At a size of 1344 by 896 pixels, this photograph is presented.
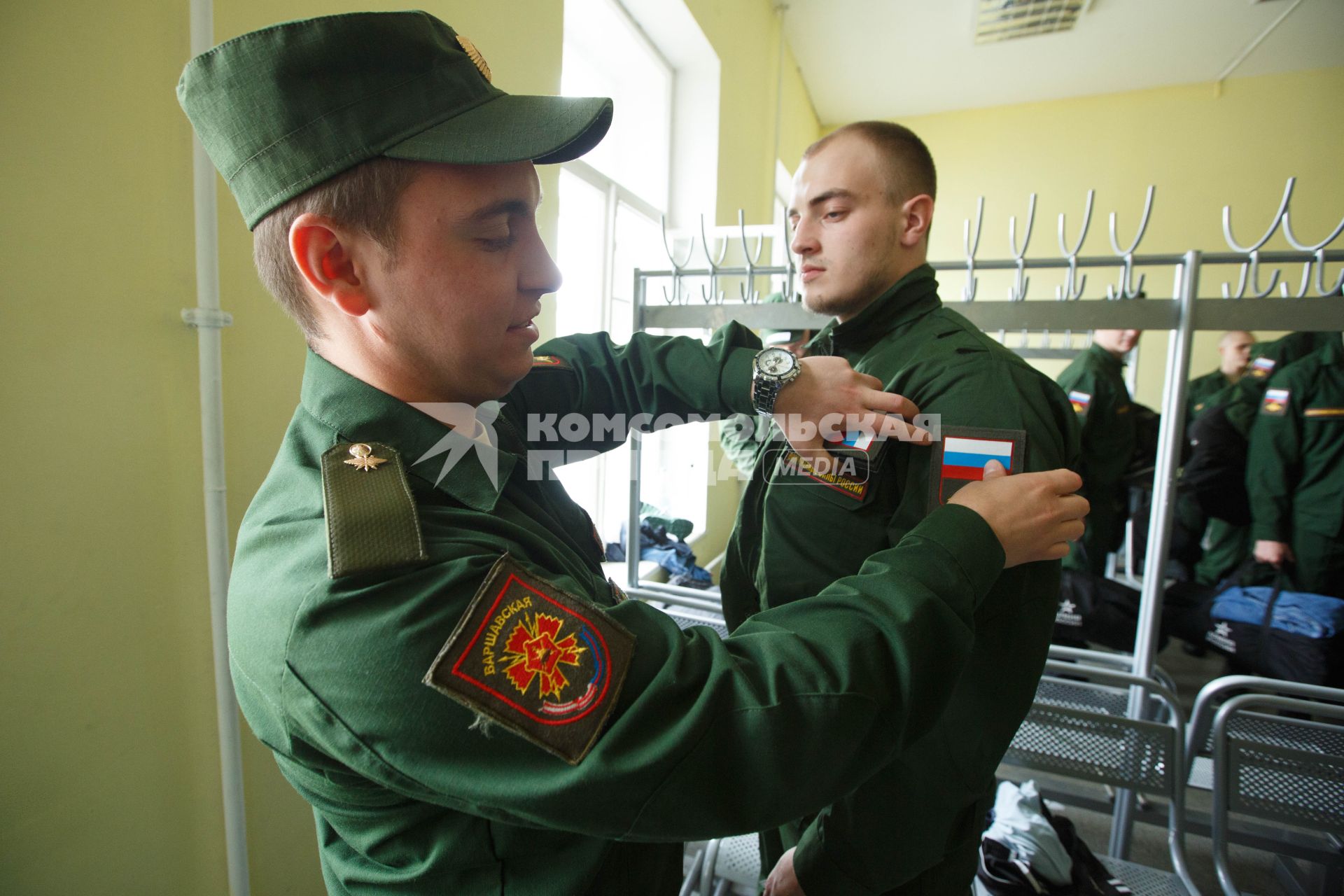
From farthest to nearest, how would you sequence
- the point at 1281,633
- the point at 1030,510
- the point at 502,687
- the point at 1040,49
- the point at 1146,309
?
1. the point at 1040,49
2. the point at 1281,633
3. the point at 1146,309
4. the point at 1030,510
5. the point at 502,687

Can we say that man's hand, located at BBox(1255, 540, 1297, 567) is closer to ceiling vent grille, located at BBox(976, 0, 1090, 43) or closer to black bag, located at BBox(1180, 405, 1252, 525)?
black bag, located at BBox(1180, 405, 1252, 525)

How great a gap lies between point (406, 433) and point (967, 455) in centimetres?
71

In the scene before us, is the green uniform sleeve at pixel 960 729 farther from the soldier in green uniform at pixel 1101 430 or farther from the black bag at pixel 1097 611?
the soldier in green uniform at pixel 1101 430

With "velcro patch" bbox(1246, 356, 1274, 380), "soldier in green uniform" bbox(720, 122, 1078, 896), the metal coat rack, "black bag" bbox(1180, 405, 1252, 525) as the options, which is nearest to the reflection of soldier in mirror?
the metal coat rack

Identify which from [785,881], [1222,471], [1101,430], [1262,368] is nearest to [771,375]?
[785,881]

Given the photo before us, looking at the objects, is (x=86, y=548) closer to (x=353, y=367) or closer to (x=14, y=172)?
(x=14, y=172)

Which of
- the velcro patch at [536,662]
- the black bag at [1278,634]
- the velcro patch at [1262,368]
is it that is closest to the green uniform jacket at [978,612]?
the velcro patch at [536,662]

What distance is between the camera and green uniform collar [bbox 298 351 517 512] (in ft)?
1.97

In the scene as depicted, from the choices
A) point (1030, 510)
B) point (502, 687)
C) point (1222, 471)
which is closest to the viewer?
point (502, 687)

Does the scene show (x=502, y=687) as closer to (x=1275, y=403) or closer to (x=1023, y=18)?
(x=1275, y=403)

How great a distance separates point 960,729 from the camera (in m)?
0.85

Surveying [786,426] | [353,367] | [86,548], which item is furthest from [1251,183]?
[86,548]

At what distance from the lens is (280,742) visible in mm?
558

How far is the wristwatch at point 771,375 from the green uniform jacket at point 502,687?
367 millimetres
